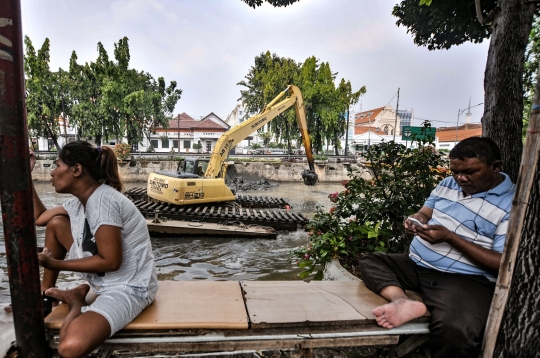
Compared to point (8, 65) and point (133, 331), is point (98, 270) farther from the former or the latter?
point (8, 65)

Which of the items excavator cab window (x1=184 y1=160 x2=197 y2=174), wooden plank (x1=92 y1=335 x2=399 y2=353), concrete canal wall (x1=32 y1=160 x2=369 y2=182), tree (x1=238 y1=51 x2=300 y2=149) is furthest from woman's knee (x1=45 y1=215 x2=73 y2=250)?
tree (x1=238 y1=51 x2=300 y2=149)

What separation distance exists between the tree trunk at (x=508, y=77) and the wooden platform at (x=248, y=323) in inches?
80.8

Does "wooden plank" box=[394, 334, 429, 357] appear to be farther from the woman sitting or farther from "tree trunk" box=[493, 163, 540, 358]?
the woman sitting

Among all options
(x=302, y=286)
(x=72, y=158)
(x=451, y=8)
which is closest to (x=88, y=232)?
(x=72, y=158)

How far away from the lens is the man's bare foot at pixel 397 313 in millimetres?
1853

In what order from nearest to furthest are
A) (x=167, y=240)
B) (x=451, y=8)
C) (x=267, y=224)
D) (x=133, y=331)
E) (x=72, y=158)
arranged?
(x=133, y=331), (x=72, y=158), (x=451, y=8), (x=167, y=240), (x=267, y=224)

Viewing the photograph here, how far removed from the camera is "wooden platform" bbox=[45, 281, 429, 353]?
1678mm

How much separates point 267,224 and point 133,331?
7.12 meters

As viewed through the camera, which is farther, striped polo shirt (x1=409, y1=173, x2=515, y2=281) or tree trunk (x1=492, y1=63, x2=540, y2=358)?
striped polo shirt (x1=409, y1=173, x2=515, y2=281)

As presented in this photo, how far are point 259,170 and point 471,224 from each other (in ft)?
63.8

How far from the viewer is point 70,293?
1770 millimetres

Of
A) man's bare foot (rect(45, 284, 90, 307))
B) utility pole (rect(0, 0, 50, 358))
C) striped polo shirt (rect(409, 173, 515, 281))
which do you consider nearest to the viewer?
utility pole (rect(0, 0, 50, 358))

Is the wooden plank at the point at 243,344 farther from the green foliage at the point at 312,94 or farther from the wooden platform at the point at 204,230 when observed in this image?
the green foliage at the point at 312,94

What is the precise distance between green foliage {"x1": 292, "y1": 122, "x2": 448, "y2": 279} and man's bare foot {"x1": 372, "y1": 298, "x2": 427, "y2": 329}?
4.63ft
